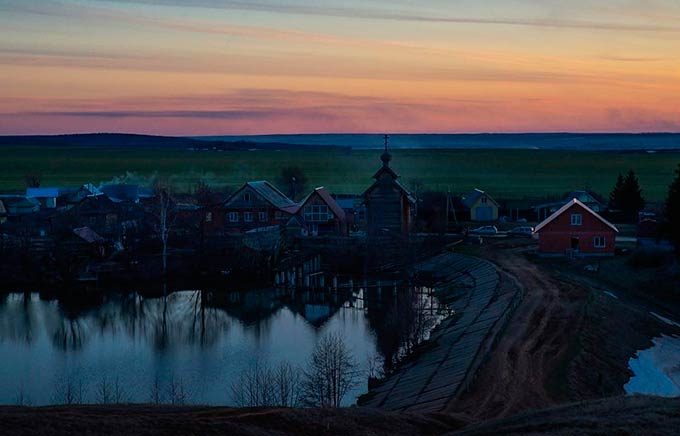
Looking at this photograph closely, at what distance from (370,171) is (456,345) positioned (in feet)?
389

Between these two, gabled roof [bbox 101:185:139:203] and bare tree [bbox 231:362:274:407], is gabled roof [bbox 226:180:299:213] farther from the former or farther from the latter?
bare tree [bbox 231:362:274:407]

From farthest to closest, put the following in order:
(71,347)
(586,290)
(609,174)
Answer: (609,174), (586,290), (71,347)

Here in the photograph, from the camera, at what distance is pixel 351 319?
35.6 meters

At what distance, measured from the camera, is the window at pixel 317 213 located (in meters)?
51.1

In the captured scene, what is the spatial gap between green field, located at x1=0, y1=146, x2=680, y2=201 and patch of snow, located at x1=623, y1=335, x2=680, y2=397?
194 feet

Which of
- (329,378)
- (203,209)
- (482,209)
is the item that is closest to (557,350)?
(329,378)

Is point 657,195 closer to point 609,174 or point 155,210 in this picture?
point 609,174

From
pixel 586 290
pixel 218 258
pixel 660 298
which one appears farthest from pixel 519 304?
pixel 218 258

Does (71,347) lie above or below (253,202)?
below

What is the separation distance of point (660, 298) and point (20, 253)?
1079 inches

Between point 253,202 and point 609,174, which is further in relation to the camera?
point 609,174

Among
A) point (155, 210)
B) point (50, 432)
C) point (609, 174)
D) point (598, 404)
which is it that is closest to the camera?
point (50, 432)

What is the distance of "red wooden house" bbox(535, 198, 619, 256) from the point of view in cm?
4238

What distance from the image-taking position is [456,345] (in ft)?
90.2
